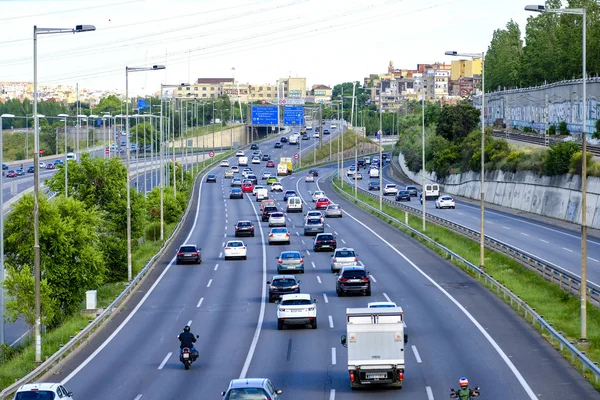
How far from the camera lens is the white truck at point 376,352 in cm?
2828

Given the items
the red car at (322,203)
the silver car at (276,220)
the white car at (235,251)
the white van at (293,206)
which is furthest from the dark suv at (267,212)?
the white car at (235,251)

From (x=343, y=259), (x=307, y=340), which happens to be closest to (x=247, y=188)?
(x=343, y=259)

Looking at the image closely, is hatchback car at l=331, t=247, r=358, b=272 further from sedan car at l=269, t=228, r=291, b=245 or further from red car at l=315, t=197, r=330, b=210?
red car at l=315, t=197, r=330, b=210

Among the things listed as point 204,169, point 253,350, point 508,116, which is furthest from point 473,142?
point 253,350

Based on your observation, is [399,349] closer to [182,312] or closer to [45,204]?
[182,312]

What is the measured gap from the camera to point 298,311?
3903 cm

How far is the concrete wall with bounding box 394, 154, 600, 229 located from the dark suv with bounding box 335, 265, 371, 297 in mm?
27676

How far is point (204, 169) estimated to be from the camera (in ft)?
508

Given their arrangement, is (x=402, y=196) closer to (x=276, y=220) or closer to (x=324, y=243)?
(x=276, y=220)

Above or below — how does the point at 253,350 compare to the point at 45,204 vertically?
below

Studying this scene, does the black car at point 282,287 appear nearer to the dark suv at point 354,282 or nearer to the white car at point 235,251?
the dark suv at point 354,282

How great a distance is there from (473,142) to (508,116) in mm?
18508

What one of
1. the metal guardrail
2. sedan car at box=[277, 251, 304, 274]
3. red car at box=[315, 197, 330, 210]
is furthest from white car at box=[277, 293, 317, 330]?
red car at box=[315, 197, 330, 210]

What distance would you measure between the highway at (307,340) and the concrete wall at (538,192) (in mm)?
16537
